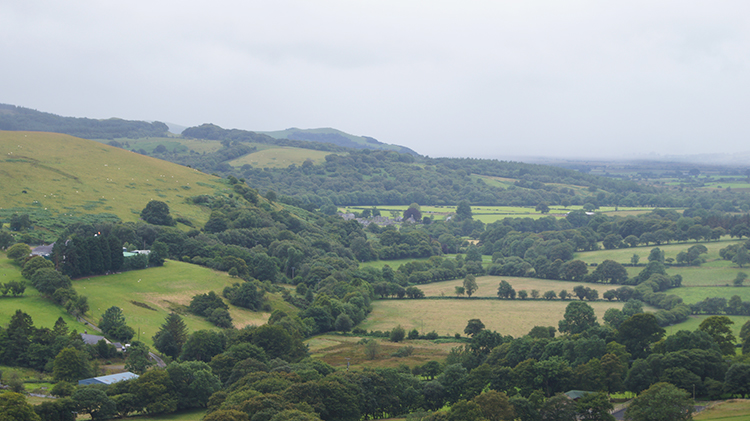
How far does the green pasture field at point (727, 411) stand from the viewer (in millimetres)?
34188

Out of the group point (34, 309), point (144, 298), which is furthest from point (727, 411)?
point (34, 309)

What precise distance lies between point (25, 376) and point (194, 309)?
22315 millimetres

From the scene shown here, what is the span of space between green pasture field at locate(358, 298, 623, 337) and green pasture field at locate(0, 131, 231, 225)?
39546mm

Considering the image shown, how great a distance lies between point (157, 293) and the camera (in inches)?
2665

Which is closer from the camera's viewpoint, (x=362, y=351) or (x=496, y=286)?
(x=362, y=351)

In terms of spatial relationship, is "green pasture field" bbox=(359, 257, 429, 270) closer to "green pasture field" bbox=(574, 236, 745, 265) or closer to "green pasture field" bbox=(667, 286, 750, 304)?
"green pasture field" bbox=(574, 236, 745, 265)

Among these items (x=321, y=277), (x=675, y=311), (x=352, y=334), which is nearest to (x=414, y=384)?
(x=352, y=334)

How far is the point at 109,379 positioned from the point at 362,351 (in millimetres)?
24749

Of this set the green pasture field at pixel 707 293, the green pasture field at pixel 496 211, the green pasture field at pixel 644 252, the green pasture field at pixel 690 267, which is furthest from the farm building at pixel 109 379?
the green pasture field at pixel 496 211

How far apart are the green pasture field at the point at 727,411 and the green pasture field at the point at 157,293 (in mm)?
44654

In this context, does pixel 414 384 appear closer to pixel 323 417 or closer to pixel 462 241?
pixel 323 417

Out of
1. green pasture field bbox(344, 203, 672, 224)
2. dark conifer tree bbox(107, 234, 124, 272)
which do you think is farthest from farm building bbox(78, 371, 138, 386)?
green pasture field bbox(344, 203, 672, 224)

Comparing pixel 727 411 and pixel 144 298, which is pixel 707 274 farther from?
pixel 144 298

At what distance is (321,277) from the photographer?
90.2 m
